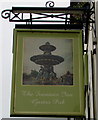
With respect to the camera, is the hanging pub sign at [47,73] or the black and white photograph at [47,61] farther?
the black and white photograph at [47,61]

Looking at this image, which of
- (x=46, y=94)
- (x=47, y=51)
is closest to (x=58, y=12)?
(x=47, y=51)

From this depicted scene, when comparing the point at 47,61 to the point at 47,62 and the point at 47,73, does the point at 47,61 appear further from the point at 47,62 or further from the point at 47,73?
the point at 47,73

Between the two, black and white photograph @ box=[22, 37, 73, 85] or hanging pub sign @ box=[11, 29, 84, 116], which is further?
black and white photograph @ box=[22, 37, 73, 85]

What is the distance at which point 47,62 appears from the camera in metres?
4.25

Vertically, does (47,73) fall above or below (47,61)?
below

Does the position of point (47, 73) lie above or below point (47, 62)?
below

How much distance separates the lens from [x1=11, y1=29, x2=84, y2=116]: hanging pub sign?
13.0 ft

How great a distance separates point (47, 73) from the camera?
13.7 feet

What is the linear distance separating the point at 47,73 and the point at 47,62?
0.17 m

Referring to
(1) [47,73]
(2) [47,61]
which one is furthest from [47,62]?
→ (1) [47,73]

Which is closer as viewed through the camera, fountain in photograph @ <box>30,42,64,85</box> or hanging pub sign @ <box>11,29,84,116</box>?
hanging pub sign @ <box>11,29,84,116</box>

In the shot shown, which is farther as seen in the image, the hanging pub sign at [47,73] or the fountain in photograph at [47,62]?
the fountain in photograph at [47,62]

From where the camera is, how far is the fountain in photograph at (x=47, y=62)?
4.14 meters

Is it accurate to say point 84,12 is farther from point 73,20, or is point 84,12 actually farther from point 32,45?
point 32,45
